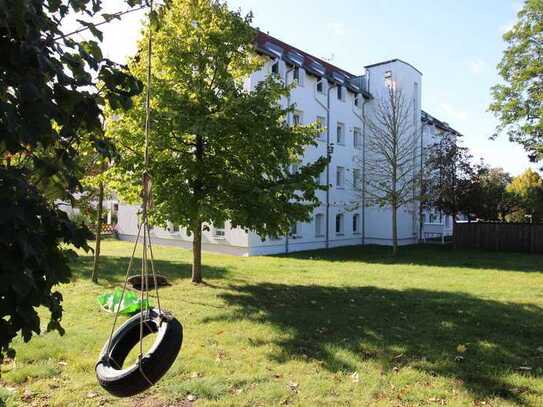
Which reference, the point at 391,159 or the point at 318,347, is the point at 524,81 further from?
the point at 318,347

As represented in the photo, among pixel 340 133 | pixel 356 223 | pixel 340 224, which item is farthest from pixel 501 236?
pixel 340 133

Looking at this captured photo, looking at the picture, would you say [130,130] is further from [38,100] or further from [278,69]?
[278,69]

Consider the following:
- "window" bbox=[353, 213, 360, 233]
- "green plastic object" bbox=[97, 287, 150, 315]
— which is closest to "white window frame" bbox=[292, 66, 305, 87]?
"window" bbox=[353, 213, 360, 233]

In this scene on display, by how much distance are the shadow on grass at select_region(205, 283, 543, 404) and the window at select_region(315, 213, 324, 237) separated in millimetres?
16293

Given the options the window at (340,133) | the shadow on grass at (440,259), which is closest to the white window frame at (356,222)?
the window at (340,133)

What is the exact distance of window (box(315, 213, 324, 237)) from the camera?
29.2 meters

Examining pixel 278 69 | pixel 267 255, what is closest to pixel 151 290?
pixel 267 255

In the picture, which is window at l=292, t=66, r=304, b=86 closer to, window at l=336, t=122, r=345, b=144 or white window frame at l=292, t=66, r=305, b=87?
white window frame at l=292, t=66, r=305, b=87

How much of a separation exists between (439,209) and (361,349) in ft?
80.6

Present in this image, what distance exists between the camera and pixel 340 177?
32.0 m

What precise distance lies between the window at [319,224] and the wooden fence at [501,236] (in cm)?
906

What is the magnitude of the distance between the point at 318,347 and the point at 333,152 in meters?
24.5

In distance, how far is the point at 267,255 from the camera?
24.2m

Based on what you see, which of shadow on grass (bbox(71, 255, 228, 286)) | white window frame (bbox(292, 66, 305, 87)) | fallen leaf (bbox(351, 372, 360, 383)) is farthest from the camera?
white window frame (bbox(292, 66, 305, 87))
